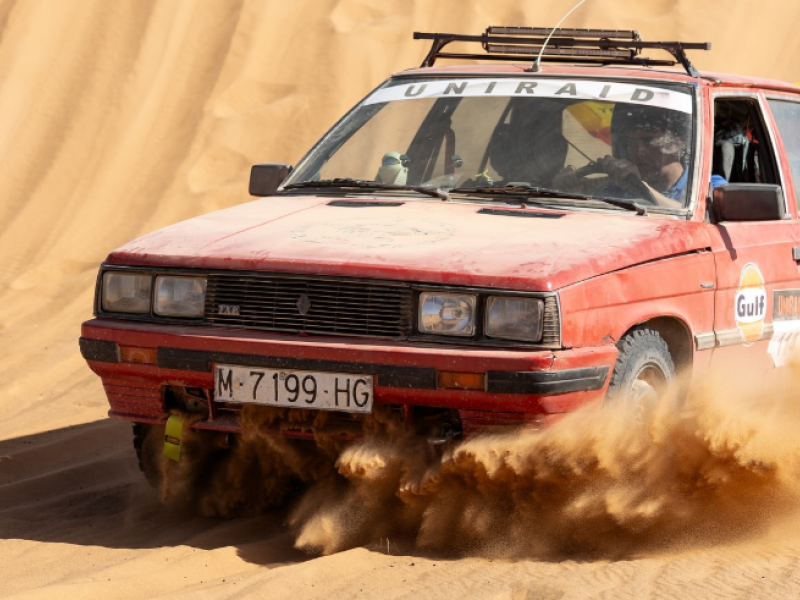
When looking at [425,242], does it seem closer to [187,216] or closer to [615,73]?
[615,73]

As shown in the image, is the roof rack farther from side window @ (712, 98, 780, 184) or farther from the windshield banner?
side window @ (712, 98, 780, 184)

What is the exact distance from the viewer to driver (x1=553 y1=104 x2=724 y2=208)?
5.20 metres

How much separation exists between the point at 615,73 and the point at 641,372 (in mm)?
1616

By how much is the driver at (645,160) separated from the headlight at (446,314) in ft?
3.79

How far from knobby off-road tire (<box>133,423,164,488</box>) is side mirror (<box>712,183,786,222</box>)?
2.41 m

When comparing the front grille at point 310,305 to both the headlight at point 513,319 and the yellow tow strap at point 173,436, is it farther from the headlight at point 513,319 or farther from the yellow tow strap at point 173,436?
the yellow tow strap at point 173,436

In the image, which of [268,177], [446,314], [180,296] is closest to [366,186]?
[268,177]

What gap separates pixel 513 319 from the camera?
13.9 ft

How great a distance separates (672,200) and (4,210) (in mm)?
8864

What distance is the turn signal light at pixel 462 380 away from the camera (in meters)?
4.21

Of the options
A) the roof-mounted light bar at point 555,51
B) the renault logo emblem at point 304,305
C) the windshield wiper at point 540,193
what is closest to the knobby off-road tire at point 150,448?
the renault logo emblem at point 304,305

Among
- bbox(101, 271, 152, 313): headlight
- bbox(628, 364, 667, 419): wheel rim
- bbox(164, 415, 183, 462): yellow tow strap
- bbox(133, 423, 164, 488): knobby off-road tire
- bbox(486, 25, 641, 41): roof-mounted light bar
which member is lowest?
bbox(133, 423, 164, 488): knobby off-road tire

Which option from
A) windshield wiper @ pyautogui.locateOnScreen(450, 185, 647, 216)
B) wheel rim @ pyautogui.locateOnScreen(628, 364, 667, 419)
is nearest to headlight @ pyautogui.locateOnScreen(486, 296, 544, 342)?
wheel rim @ pyautogui.locateOnScreen(628, 364, 667, 419)

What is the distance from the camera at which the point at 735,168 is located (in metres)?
6.08
